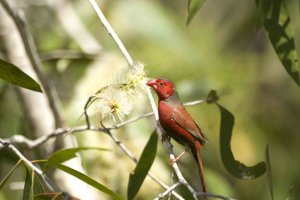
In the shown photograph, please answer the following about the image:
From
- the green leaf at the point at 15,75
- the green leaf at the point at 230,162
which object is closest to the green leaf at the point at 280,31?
the green leaf at the point at 230,162

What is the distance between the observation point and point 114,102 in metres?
2.98

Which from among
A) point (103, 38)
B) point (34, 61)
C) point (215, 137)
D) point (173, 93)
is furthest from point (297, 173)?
point (34, 61)

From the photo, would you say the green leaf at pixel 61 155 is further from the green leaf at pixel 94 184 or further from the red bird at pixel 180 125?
the red bird at pixel 180 125

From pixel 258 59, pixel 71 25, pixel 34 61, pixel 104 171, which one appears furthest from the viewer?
pixel 258 59

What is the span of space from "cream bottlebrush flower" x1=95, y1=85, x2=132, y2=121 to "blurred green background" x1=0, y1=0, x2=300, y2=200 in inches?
66.3

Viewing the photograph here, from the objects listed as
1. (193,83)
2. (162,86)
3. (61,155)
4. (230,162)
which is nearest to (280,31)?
(230,162)

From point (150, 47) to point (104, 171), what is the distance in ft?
8.69

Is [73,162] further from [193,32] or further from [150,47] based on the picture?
[193,32]

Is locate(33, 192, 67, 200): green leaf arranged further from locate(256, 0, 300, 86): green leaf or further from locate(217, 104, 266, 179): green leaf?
locate(256, 0, 300, 86): green leaf

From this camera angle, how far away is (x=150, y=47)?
7109 millimetres

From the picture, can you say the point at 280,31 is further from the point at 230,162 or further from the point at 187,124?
the point at 187,124

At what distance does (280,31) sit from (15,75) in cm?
130

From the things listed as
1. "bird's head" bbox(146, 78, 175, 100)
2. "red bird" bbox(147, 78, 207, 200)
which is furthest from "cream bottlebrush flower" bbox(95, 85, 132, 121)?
"bird's head" bbox(146, 78, 175, 100)

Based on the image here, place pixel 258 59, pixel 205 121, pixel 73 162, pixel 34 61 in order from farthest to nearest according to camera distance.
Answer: pixel 258 59, pixel 205 121, pixel 73 162, pixel 34 61
